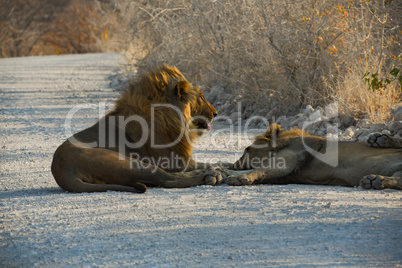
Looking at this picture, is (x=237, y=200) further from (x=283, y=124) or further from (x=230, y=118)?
(x=230, y=118)

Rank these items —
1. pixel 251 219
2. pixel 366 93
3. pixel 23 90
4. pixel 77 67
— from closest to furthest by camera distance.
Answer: pixel 251 219 < pixel 366 93 < pixel 23 90 < pixel 77 67

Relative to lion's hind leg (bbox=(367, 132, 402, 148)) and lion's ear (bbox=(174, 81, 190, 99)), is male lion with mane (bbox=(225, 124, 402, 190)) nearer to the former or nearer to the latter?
lion's hind leg (bbox=(367, 132, 402, 148))

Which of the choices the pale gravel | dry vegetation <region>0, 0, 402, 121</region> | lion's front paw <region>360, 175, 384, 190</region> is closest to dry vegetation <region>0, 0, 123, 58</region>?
dry vegetation <region>0, 0, 402, 121</region>

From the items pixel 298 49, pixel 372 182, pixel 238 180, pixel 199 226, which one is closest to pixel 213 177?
pixel 238 180

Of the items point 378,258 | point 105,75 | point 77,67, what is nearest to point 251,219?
point 378,258

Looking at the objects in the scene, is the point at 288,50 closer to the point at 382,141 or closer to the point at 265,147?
the point at 265,147

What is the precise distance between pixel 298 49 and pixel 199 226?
21.6ft

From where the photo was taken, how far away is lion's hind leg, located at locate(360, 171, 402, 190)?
17.4 ft

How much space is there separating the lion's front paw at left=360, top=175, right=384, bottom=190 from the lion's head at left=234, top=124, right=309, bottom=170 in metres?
1.06

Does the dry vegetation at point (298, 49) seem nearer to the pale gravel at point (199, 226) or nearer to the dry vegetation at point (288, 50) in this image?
the dry vegetation at point (288, 50)

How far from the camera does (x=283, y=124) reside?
10.1 metres

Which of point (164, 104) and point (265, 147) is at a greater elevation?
point (164, 104)

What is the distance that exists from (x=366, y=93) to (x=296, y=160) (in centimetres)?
359

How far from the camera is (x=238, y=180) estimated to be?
225 inches
